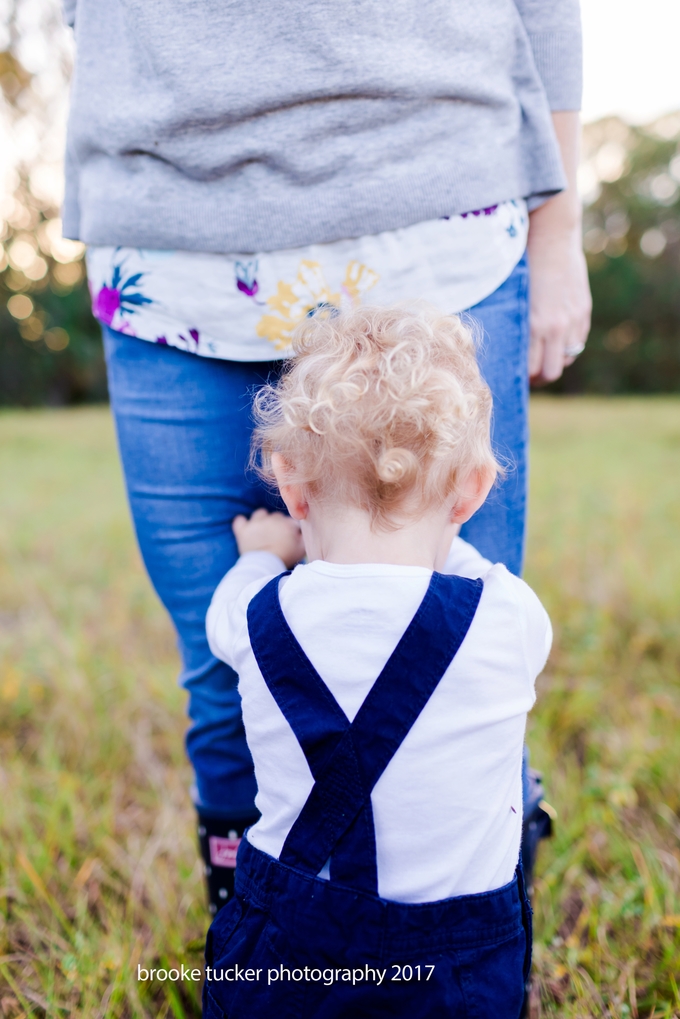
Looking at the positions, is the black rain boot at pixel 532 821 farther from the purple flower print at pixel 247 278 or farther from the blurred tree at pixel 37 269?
the blurred tree at pixel 37 269

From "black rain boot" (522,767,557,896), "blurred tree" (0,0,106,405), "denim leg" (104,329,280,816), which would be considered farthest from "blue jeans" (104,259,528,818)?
"blurred tree" (0,0,106,405)

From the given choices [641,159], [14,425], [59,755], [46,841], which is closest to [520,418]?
[46,841]

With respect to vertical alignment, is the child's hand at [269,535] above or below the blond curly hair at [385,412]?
below

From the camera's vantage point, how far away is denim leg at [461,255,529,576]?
1195 millimetres

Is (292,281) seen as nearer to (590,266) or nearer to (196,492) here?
(196,492)

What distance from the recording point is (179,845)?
5.80ft

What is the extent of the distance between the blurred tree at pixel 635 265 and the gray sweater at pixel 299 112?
20.2m

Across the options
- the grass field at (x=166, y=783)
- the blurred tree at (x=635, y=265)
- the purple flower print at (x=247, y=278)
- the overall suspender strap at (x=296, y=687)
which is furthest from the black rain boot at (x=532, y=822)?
the blurred tree at (x=635, y=265)

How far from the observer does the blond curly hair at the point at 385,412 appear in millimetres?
1016

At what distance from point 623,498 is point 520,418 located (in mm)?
3606

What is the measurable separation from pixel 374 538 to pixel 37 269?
17068mm

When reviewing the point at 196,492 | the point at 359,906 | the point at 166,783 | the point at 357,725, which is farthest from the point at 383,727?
the point at 166,783

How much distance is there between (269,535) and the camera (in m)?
1.27

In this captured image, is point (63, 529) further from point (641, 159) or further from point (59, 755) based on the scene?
point (641, 159)
